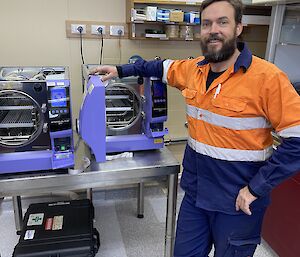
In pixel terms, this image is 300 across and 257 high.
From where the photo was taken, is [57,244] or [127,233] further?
[127,233]

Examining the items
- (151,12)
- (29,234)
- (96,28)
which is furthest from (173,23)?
(29,234)

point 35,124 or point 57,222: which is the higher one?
point 35,124

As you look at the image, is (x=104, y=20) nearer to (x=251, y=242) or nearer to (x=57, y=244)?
(x=57, y=244)

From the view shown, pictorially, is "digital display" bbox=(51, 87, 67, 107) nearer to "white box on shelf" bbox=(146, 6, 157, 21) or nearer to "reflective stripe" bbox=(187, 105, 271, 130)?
"reflective stripe" bbox=(187, 105, 271, 130)

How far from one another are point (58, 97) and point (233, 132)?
80 centimetres

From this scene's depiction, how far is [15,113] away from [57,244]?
78 cm

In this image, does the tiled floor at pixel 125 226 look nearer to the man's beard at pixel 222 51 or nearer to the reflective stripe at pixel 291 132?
the reflective stripe at pixel 291 132

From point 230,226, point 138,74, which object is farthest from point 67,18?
point 230,226

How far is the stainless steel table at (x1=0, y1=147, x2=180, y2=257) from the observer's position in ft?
4.83

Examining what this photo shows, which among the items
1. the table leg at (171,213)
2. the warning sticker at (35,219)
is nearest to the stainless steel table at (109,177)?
the table leg at (171,213)

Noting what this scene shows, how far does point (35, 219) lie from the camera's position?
77.1 inches

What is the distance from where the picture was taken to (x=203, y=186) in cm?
147

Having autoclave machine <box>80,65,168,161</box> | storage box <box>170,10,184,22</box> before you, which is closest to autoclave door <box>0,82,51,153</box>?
autoclave machine <box>80,65,168,161</box>

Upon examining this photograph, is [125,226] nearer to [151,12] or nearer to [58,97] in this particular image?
[58,97]
